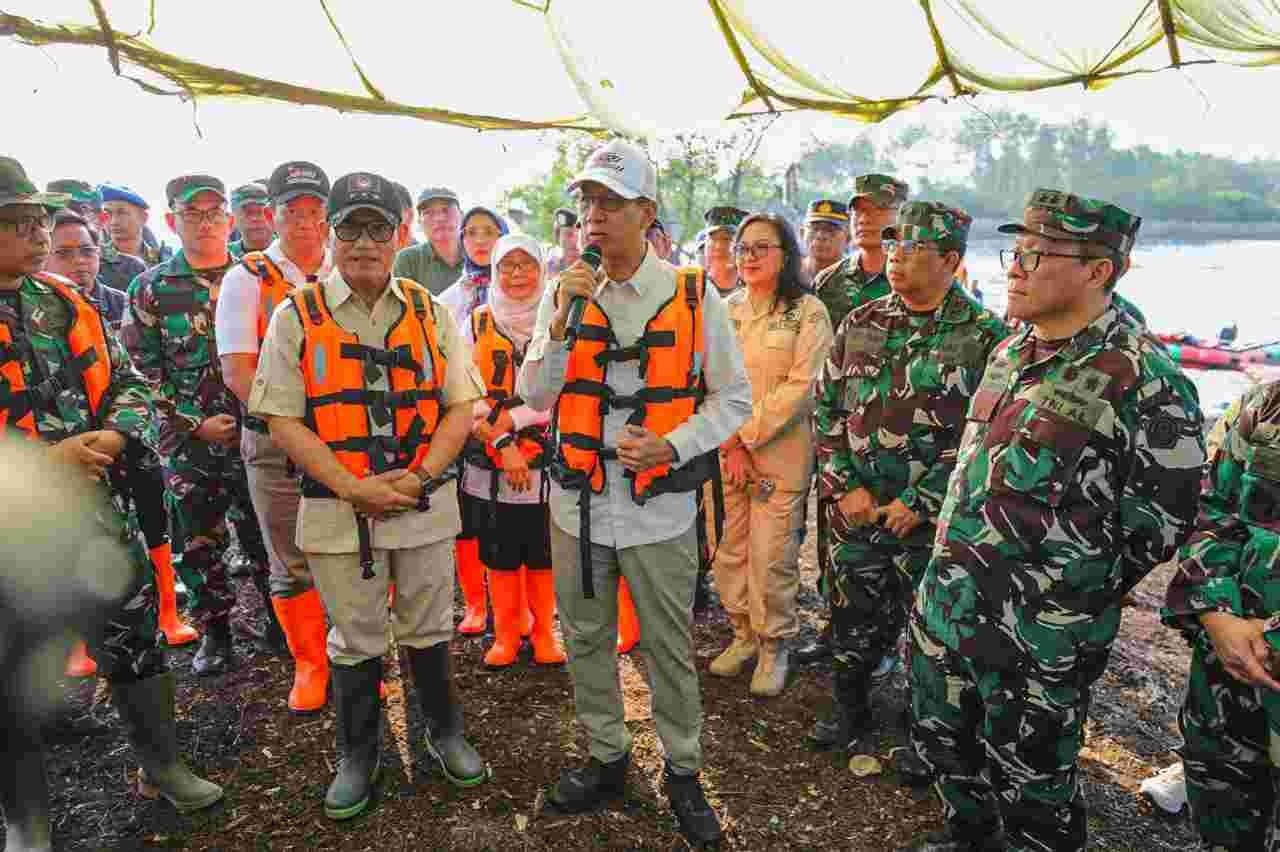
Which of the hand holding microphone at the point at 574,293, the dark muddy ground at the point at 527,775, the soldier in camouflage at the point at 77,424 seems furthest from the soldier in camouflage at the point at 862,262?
the soldier in camouflage at the point at 77,424

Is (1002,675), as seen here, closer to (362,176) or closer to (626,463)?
(626,463)

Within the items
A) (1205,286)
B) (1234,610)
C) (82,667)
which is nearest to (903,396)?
(1234,610)

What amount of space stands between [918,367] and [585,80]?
6.81 feet

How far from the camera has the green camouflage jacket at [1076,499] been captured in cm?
224

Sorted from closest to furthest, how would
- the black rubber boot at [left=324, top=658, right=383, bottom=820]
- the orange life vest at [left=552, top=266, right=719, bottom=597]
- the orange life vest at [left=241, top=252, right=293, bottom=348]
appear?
the orange life vest at [left=552, top=266, right=719, bottom=597]
the black rubber boot at [left=324, top=658, right=383, bottom=820]
the orange life vest at [left=241, top=252, right=293, bottom=348]

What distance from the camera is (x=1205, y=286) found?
32.4 metres

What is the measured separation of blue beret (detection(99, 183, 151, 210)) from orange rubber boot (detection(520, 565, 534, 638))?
14.9 ft

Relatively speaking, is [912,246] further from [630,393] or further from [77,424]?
[77,424]

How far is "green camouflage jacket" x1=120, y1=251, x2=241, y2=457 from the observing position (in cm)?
384

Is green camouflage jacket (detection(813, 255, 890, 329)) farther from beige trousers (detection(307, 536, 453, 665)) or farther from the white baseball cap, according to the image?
beige trousers (detection(307, 536, 453, 665))

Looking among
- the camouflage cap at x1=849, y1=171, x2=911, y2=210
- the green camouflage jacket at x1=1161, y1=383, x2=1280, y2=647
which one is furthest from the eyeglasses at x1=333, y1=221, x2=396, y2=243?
the green camouflage jacket at x1=1161, y1=383, x2=1280, y2=647

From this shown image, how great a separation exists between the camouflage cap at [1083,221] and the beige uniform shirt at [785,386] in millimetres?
1574

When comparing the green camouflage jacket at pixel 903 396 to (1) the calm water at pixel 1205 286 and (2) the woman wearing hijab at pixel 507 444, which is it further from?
(1) the calm water at pixel 1205 286

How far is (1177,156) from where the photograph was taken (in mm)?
43188
